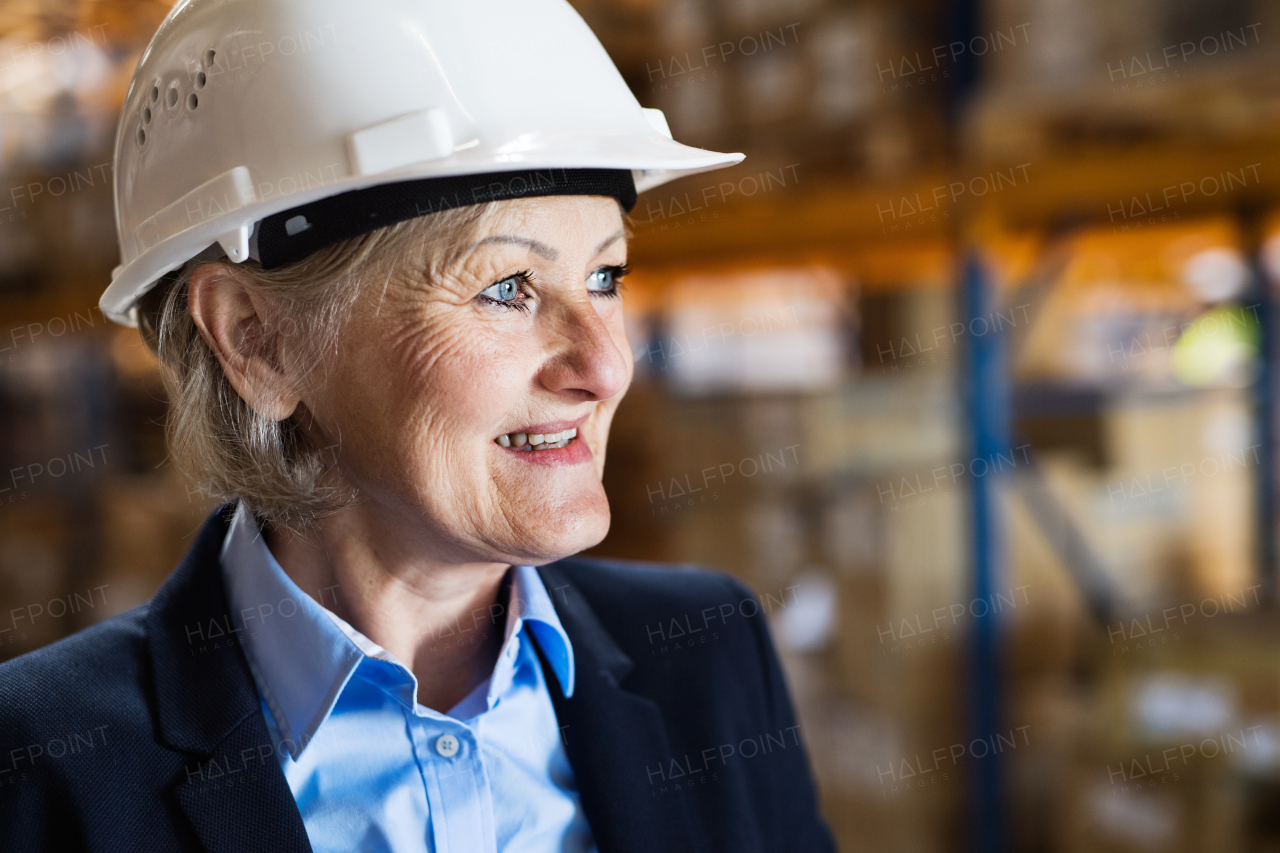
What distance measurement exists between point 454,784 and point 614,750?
0.23m

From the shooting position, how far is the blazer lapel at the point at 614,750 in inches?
45.4

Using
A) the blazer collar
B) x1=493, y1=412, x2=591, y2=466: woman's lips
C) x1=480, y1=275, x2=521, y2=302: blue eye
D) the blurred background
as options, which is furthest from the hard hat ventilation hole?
the blurred background

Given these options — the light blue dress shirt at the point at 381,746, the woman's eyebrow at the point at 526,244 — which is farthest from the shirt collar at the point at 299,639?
the woman's eyebrow at the point at 526,244

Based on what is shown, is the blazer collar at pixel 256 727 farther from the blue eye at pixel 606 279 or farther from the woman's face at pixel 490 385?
the blue eye at pixel 606 279

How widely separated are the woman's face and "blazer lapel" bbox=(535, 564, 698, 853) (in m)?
0.24

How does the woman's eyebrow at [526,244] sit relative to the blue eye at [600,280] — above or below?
above

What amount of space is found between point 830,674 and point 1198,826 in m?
1.23

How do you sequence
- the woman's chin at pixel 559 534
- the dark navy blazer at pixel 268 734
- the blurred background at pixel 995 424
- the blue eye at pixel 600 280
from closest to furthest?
1. the dark navy blazer at pixel 268 734
2. the woman's chin at pixel 559 534
3. the blue eye at pixel 600 280
4. the blurred background at pixel 995 424

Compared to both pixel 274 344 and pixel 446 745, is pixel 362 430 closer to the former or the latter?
pixel 274 344

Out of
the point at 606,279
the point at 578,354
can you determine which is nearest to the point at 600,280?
the point at 606,279

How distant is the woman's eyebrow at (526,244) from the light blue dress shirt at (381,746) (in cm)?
46

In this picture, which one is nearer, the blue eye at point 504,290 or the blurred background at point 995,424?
the blue eye at point 504,290

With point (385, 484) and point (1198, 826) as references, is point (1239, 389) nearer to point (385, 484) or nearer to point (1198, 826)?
point (1198, 826)

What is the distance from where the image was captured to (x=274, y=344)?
110cm
